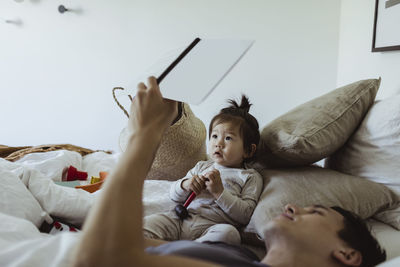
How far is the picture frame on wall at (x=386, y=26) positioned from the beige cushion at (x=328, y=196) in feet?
2.20

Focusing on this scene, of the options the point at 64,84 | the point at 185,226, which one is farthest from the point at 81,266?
the point at 64,84

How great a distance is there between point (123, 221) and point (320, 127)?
0.90m

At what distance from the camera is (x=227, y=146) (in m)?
1.42

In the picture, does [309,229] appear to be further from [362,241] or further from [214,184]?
[214,184]

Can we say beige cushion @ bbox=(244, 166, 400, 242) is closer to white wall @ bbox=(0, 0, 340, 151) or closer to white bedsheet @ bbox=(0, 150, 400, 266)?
white bedsheet @ bbox=(0, 150, 400, 266)

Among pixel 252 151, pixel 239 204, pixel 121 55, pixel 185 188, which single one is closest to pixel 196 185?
pixel 185 188

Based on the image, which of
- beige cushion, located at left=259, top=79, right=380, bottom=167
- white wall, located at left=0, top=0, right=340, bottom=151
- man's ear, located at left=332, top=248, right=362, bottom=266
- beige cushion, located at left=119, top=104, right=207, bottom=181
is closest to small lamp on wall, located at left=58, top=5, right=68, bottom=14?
white wall, located at left=0, top=0, right=340, bottom=151

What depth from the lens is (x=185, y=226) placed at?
4.06 feet

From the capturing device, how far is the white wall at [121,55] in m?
2.64

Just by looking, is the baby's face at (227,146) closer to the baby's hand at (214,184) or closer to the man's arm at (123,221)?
the baby's hand at (214,184)

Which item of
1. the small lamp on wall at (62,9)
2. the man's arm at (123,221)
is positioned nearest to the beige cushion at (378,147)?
the man's arm at (123,221)

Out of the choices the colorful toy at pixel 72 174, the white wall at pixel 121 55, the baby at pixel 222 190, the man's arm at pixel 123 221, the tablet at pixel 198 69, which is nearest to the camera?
the man's arm at pixel 123 221

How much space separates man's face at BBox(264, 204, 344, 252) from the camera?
31.2 inches

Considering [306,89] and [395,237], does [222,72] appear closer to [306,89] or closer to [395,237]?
[395,237]
